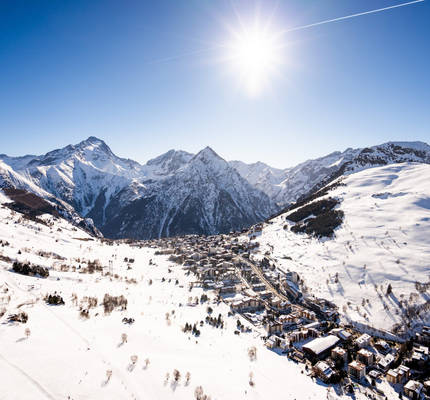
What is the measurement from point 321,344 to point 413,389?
1264 centimetres

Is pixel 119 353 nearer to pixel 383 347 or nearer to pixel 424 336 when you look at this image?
pixel 383 347

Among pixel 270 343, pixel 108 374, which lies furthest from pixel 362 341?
pixel 108 374

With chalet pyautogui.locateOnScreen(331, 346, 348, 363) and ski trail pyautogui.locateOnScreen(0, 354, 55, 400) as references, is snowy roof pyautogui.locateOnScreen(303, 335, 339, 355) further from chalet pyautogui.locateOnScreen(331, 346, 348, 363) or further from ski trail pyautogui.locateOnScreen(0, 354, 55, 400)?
ski trail pyautogui.locateOnScreen(0, 354, 55, 400)

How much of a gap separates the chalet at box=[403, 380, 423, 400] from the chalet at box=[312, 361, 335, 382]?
30.0ft

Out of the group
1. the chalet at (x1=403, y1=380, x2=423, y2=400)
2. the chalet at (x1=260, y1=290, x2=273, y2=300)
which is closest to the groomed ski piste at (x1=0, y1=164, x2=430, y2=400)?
the chalet at (x1=403, y1=380, x2=423, y2=400)

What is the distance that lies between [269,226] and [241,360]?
10887 cm

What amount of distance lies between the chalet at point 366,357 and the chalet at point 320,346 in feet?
14.0

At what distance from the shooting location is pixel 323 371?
1420 inches

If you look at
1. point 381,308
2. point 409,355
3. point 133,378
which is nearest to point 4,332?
point 133,378

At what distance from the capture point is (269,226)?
142 m

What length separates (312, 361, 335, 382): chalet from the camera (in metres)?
35.6

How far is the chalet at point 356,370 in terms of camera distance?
3725cm

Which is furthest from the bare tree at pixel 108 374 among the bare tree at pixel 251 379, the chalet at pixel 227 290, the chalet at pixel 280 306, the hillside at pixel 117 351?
the chalet at pixel 227 290

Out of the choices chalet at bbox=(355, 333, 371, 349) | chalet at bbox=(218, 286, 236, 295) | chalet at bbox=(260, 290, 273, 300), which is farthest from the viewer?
chalet at bbox=(218, 286, 236, 295)
